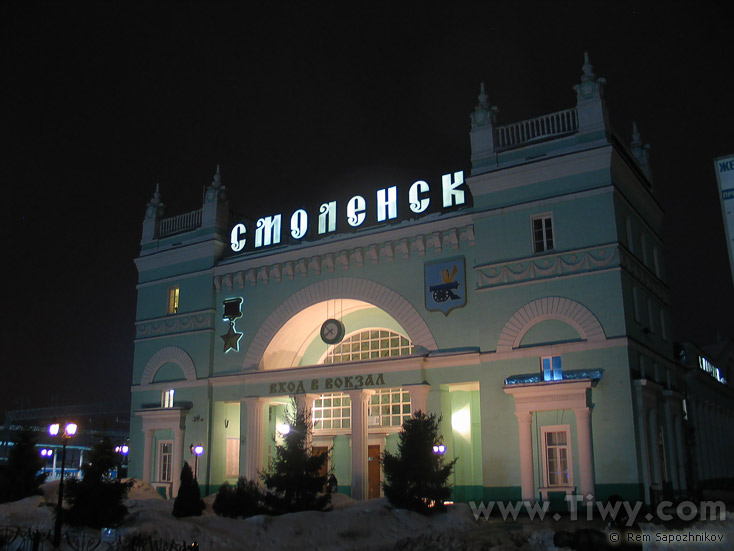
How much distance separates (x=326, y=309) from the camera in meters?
33.6

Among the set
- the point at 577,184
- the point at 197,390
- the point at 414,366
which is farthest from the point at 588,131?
the point at 197,390

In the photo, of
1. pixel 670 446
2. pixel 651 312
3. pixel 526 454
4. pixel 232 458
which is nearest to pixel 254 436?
pixel 232 458

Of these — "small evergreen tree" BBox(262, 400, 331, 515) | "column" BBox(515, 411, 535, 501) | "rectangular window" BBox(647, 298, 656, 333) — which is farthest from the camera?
"rectangular window" BBox(647, 298, 656, 333)

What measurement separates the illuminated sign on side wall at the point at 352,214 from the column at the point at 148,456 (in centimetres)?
1030

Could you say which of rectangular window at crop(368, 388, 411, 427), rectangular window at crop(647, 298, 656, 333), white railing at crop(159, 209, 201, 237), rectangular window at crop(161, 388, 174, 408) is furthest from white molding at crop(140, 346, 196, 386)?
rectangular window at crop(647, 298, 656, 333)

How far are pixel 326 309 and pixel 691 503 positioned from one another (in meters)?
17.1

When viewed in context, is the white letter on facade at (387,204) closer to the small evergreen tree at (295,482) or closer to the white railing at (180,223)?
the small evergreen tree at (295,482)

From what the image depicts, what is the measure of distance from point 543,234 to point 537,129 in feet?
14.3

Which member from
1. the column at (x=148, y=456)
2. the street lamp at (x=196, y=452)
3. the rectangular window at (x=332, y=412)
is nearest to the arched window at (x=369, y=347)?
the rectangular window at (x=332, y=412)

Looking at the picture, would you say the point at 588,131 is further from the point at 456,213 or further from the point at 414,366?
the point at 414,366

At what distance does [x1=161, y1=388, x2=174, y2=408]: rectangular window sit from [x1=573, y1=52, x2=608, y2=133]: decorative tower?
23396mm

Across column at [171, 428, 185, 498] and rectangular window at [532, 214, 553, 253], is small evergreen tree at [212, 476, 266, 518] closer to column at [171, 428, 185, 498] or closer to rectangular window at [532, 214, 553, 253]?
column at [171, 428, 185, 498]

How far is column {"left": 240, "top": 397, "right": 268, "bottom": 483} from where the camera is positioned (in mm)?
31812

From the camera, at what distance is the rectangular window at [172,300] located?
37375 mm
